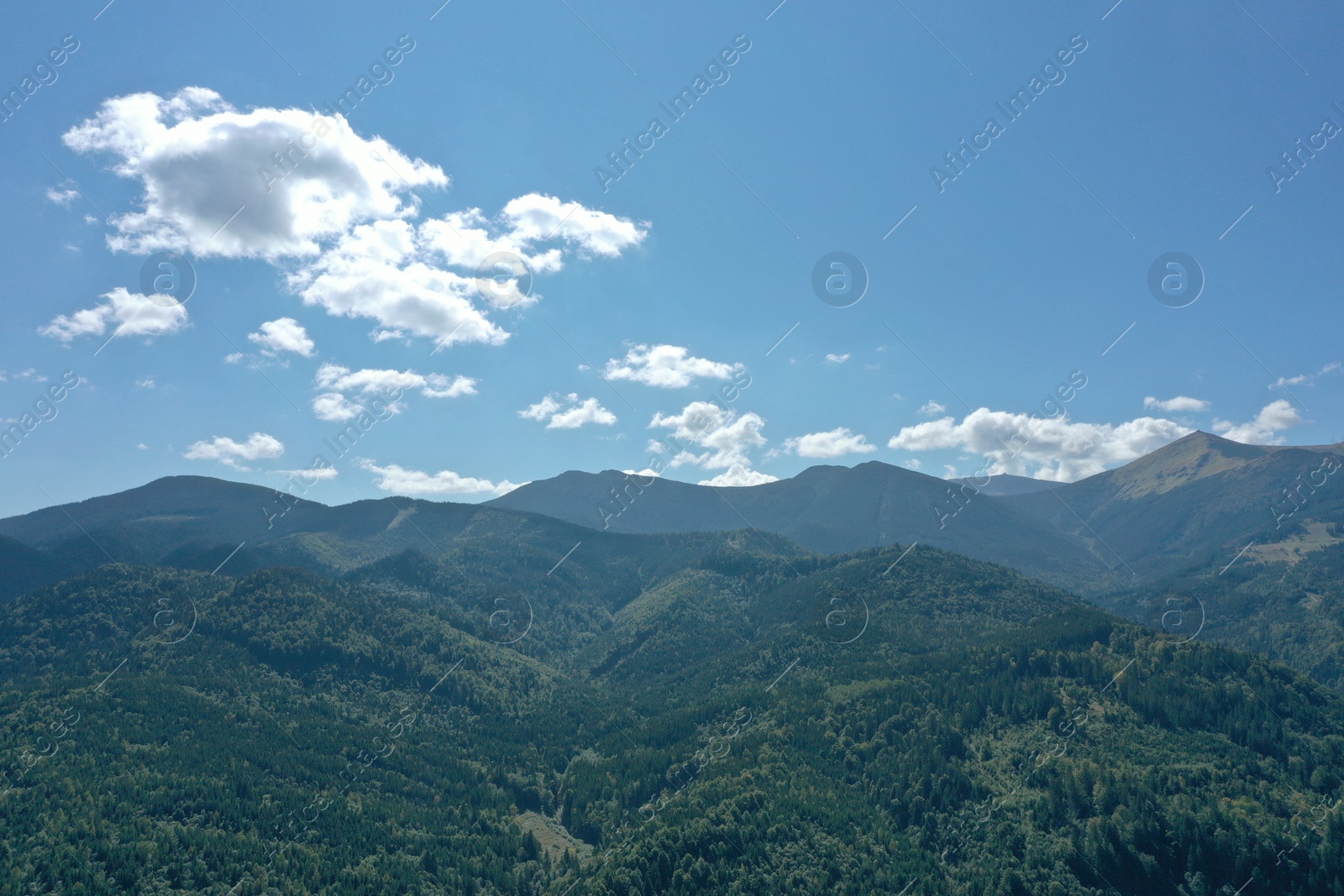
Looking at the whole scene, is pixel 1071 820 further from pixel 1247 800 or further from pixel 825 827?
pixel 825 827

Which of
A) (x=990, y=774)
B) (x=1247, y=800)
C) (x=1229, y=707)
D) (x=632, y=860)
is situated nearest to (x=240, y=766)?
(x=632, y=860)

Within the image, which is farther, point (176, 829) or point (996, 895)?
point (176, 829)

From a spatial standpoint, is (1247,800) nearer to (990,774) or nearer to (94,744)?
(990,774)

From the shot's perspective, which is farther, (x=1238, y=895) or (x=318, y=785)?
(x=318, y=785)

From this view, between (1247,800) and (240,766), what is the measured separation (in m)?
249

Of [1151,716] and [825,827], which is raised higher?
[1151,716]

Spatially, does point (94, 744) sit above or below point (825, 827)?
above

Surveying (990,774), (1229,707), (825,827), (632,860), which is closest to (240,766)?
(632,860)

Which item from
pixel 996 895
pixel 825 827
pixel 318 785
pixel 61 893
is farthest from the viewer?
pixel 318 785

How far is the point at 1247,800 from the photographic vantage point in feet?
486

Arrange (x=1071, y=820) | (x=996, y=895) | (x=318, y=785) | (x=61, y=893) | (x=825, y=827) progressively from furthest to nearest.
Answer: (x=318, y=785)
(x=825, y=827)
(x=1071, y=820)
(x=996, y=895)
(x=61, y=893)

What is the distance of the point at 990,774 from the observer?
583 feet

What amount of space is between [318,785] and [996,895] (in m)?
178

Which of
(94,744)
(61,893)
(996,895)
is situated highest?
(94,744)
